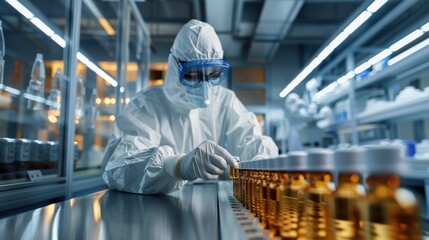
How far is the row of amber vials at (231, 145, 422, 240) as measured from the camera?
404 mm

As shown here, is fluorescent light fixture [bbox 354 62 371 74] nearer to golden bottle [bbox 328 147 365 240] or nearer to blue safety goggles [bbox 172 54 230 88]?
blue safety goggles [bbox 172 54 230 88]

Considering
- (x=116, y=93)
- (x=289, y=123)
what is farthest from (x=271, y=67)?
(x=116, y=93)

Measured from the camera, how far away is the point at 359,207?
0.45 m

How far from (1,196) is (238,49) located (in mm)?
5342

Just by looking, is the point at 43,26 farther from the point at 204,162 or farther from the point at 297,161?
the point at 297,161

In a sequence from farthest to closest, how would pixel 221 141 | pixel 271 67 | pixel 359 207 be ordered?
pixel 271 67 → pixel 221 141 → pixel 359 207

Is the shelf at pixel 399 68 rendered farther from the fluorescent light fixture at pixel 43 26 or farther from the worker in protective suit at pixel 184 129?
the fluorescent light fixture at pixel 43 26

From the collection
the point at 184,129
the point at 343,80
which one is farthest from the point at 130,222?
the point at 343,80

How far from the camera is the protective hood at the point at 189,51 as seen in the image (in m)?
1.85

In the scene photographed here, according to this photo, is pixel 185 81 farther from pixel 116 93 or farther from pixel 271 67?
pixel 271 67

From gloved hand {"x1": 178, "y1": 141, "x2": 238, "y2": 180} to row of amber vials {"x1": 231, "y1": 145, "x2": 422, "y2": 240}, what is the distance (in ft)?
2.04

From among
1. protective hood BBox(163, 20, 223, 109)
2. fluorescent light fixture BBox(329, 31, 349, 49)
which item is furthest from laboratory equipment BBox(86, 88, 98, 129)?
fluorescent light fixture BBox(329, 31, 349, 49)

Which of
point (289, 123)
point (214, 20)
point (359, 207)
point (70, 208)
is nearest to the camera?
point (359, 207)

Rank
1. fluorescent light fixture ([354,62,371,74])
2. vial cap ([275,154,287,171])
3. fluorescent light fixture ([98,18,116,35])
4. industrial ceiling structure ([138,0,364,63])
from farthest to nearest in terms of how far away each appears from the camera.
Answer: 1. industrial ceiling structure ([138,0,364,63])
2. fluorescent light fixture ([354,62,371,74])
3. fluorescent light fixture ([98,18,116,35])
4. vial cap ([275,154,287,171])
